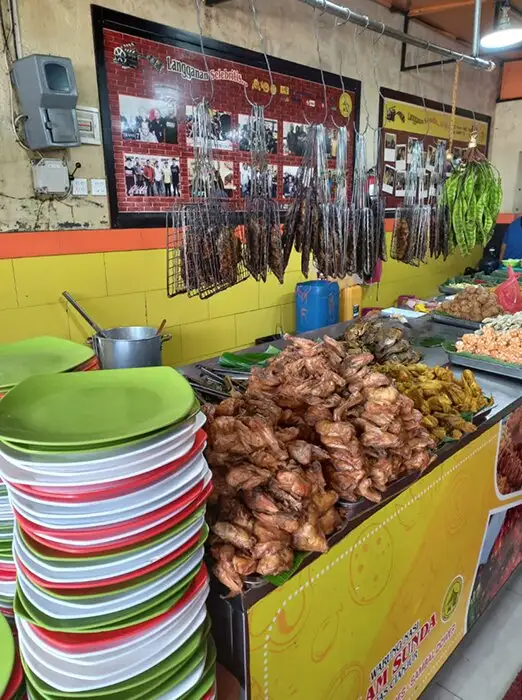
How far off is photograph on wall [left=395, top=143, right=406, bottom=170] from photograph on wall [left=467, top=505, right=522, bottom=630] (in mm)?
4034

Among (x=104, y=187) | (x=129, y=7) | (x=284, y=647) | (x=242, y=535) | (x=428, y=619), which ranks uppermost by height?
(x=129, y=7)

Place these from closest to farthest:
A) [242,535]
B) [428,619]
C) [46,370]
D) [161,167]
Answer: [242,535]
[46,370]
[428,619]
[161,167]

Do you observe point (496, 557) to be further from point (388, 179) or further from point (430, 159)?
point (388, 179)

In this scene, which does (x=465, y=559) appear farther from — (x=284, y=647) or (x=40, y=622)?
(x=40, y=622)

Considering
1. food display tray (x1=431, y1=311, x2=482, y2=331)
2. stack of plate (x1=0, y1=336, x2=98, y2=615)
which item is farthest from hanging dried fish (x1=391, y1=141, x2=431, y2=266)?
stack of plate (x1=0, y1=336, x2=98, y2=615)

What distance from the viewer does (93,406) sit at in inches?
32.6

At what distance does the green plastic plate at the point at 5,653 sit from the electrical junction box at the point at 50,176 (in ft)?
7.88

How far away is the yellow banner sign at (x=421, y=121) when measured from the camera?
4938mm

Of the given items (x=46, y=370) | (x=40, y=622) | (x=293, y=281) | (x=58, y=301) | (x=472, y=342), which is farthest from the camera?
(x=293, y=281)

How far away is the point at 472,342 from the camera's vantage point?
234cm

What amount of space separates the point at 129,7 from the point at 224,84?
0.80 m

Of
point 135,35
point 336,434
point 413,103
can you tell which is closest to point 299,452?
point 336,434

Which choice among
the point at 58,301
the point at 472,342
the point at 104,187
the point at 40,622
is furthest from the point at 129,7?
the point at 40,622

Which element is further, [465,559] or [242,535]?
[465,559]
